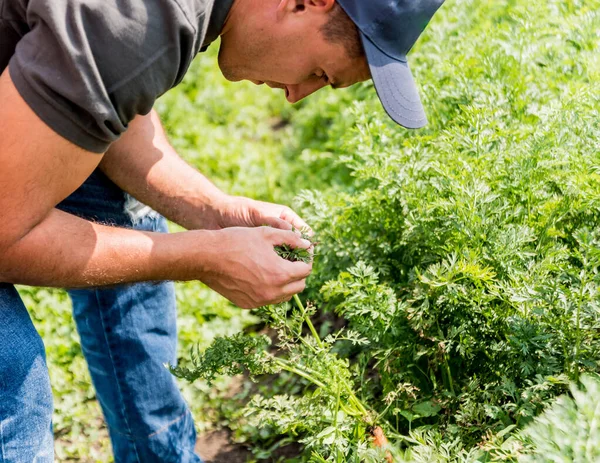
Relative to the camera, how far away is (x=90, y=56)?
1820 millimetres

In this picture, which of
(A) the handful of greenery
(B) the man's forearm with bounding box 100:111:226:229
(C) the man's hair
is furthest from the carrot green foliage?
(C) the man's hair

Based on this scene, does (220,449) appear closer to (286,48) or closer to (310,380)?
(310,380)

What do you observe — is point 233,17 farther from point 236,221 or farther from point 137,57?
point 236,221

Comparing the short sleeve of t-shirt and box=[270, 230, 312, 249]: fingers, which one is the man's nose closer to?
box=[270, 230, 312, 249]: fingers

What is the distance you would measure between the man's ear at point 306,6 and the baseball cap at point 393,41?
1.5 inches

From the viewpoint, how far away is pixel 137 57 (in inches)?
74.4

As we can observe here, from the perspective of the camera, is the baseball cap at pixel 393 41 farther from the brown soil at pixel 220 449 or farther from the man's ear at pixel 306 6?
the brown soil at pixel 220 449

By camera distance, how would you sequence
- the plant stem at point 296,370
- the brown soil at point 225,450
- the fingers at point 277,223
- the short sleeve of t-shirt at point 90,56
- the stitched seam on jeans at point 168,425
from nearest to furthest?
the short sleeve of t-shirt at point 90,56 → the plant stem at point 296,370 → the fingers at point 277,223 → the stitched seam on jeans at point 168,425 → the brown soil at point 225,450

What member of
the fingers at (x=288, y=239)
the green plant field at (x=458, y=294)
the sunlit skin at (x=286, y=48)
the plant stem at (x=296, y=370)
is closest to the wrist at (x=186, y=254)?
the fingers at (x=288, y=239)

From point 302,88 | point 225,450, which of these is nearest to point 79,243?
point 302,88

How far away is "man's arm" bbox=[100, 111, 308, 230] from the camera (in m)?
2.68

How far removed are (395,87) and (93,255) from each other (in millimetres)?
1017

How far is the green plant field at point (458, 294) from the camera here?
233 cm

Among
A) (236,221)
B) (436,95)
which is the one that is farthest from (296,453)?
(436,95)
